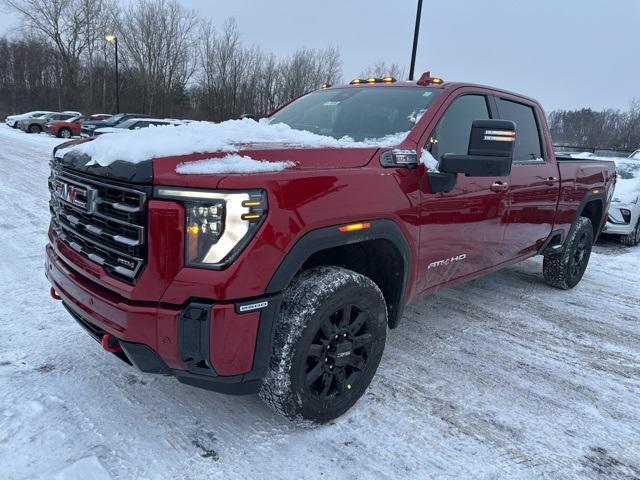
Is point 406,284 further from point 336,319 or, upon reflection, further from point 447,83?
point 447,83

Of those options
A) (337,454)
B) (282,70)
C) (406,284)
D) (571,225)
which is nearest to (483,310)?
(571,225)

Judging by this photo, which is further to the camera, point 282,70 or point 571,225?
point 282,70

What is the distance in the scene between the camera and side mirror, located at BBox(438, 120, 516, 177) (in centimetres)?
274

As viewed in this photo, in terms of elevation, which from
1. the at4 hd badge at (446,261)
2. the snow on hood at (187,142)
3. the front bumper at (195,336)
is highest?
the snow on hood at (187,142)

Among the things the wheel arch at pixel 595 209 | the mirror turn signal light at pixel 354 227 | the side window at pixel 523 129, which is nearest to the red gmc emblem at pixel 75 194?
the mirror turn signal light at pixel 354 227

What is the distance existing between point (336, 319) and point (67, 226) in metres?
1.52

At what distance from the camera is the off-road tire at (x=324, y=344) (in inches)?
90.5

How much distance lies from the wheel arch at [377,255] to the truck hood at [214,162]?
344mm

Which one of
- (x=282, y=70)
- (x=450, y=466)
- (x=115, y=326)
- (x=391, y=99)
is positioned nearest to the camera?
(x=115, y=326)

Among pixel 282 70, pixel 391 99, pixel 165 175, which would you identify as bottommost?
pixel 165 175

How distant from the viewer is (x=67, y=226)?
2.61 m

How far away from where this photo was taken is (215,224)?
2.01 metres

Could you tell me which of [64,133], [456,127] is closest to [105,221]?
[456,127]

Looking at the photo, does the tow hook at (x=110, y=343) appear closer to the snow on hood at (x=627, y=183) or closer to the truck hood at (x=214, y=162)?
the truck hood at (x=214, y=162)
